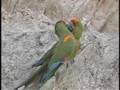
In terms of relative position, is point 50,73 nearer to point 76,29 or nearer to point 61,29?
point 61,29

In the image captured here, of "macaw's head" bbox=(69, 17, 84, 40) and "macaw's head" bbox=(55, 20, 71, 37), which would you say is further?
"macaw's head" bbox=(69, 17, 84, 40)

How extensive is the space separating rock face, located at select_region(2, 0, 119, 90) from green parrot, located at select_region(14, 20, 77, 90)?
0.21 metres

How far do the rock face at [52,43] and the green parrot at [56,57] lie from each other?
0.69 feet

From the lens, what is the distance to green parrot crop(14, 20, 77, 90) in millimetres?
5980

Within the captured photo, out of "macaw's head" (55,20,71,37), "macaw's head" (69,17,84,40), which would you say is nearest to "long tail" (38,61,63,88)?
"macaw's head" (55,20,71,37)

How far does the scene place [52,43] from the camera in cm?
695

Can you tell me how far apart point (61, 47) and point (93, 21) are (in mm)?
2370

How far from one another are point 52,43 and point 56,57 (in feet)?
2.92

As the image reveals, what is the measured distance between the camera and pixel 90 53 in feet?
23.8

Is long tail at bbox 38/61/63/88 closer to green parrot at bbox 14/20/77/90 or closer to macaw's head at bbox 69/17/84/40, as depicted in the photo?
green parrot at bbox 14/20/77/90

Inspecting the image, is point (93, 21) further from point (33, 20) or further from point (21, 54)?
point (21, 54)

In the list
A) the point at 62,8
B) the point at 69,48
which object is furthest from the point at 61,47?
the point at 62,8

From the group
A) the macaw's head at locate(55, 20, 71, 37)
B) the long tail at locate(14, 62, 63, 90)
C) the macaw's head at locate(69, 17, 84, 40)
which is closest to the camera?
the long tail at locate(14, 62, 63, 90)

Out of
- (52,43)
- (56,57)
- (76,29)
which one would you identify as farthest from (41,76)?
(52,43)
